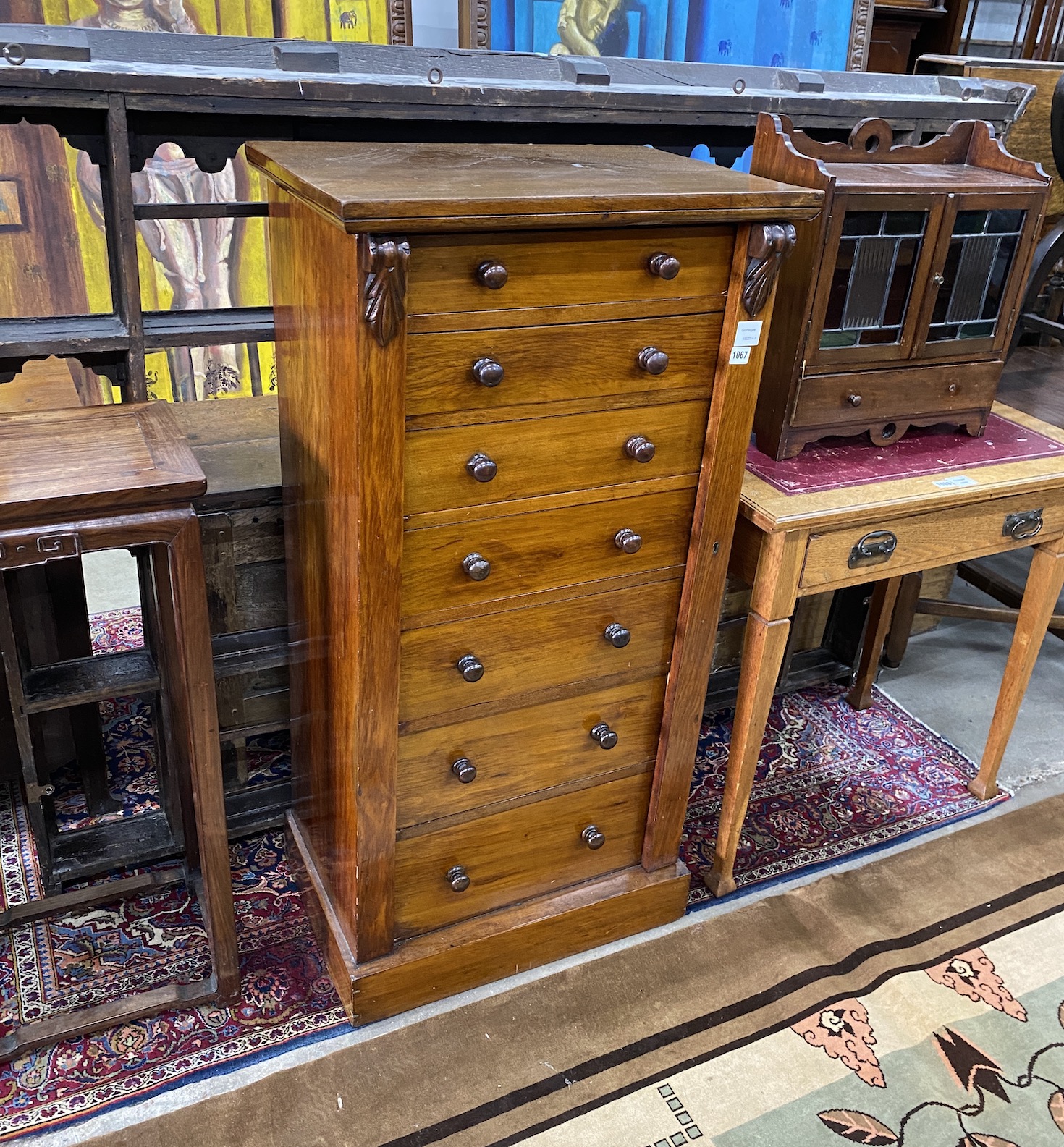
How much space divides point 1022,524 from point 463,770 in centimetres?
132

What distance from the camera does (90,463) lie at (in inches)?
60.5

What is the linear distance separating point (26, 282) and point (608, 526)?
2693 mm

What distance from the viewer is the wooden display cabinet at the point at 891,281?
75.2 inches

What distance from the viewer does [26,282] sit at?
11.4 ft

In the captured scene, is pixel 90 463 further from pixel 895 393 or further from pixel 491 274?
pixel 895 393

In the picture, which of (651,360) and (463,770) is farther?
(463,770)

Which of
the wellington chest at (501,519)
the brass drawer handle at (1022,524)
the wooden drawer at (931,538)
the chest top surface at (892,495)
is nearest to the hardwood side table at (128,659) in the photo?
the wellington chest at (501,519)

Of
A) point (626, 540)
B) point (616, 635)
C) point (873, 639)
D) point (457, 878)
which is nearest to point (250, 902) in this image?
point (457, 878)

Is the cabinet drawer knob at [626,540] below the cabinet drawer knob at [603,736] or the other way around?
the other way around

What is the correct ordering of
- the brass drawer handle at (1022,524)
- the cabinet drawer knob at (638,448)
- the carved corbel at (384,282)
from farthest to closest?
the brass drawer handle at (1022,524)
the cabinet drawer knob at (638,448)
the carved corbel at (384,282)

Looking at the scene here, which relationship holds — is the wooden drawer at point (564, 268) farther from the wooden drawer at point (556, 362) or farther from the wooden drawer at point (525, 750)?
the wooden drawer at point (525, 750)

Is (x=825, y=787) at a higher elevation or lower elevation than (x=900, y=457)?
A: lower

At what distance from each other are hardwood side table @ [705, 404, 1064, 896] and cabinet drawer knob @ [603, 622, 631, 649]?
1.00ft

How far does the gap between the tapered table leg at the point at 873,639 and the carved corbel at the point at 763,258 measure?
4.46 feet
